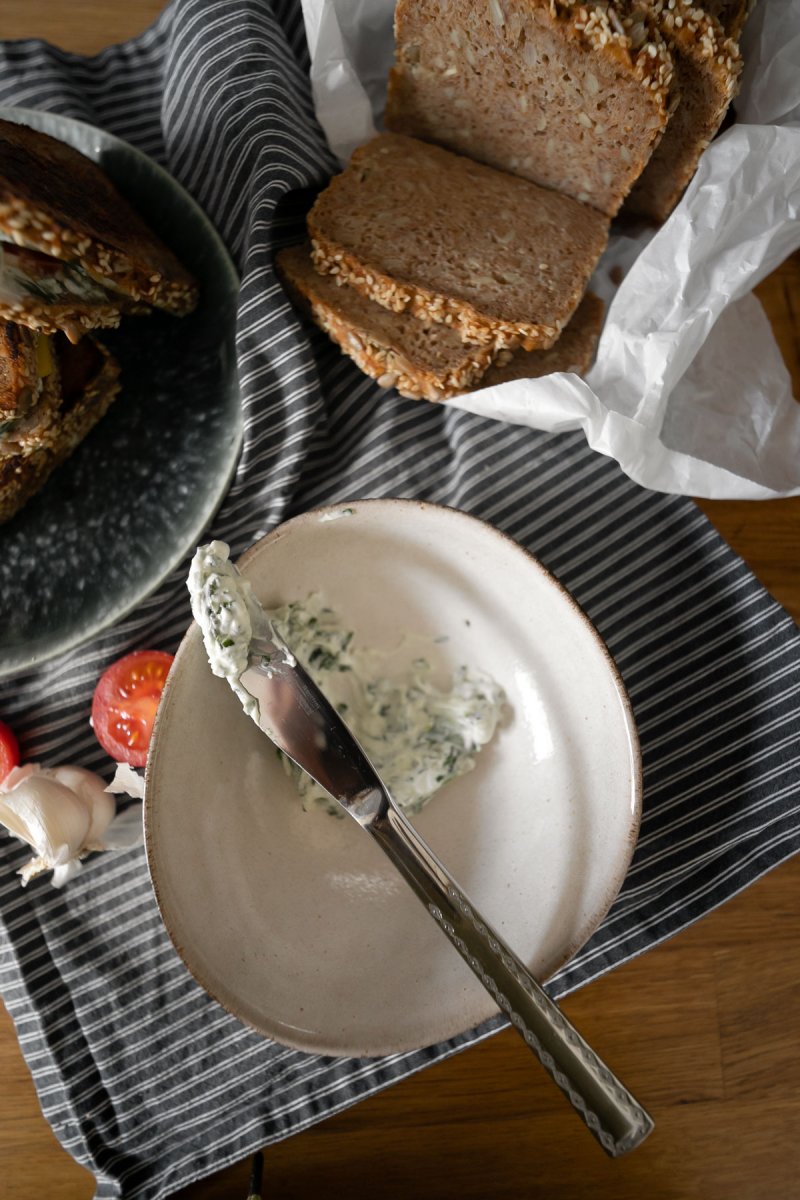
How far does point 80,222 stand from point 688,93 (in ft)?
2.84

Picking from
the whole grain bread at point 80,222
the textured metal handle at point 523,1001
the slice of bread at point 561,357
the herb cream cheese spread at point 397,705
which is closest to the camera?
the textured metal handle at point 523,1001

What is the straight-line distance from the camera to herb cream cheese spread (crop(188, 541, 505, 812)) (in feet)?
4.43

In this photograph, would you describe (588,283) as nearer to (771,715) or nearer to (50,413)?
(771,715)

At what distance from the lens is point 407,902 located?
1.36m

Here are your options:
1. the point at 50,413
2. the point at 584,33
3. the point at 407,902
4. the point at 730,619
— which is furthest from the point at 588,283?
the point at 407,902

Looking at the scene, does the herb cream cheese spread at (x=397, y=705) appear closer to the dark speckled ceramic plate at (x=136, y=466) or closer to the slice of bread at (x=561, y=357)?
the dark speckled ceramic plate at (x=136, y=466)

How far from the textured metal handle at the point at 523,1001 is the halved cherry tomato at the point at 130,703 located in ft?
1.25

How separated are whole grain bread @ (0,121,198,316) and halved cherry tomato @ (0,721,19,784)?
667mm

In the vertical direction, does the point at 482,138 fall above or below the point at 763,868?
above

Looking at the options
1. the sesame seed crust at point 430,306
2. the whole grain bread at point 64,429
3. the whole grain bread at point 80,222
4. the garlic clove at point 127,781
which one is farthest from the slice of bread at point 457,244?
the garlic clove at point 127,781

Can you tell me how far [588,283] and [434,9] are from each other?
45cm

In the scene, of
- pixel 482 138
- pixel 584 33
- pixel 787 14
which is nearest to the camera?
pixel 584 33

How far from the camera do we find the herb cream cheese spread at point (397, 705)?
53.2 inches

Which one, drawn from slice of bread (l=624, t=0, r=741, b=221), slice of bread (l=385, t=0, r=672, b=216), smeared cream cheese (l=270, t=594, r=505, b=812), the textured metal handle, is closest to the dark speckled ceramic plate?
smeared cream cheese (l=270, t=594, r=505, b=812)
